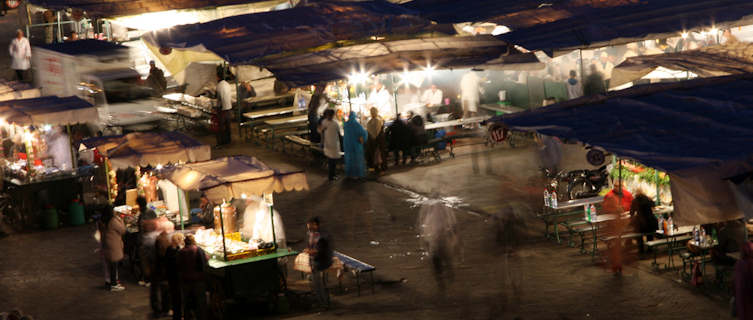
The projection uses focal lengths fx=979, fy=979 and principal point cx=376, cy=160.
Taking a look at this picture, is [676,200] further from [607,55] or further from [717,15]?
[607,55]

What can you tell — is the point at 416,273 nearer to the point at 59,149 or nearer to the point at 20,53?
the point at 59,149

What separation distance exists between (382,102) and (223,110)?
403 cm

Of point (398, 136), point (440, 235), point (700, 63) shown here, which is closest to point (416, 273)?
point (440, 235)

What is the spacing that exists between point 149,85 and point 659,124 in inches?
615

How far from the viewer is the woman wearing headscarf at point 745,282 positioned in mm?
10289

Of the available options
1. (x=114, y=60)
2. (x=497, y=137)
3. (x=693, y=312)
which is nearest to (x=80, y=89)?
(x=114, y=60)

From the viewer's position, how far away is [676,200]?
11711 millimetres

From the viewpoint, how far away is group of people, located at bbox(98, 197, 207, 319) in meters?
12.2

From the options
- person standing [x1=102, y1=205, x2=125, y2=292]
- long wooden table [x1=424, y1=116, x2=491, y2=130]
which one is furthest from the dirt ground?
long wooden table [x1=424, y1=116, x2=491, y2=130]

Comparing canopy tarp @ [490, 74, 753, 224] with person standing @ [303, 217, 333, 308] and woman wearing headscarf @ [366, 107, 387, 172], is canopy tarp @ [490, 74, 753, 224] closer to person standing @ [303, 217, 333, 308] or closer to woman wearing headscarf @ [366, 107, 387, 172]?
person standing @ [303, 217, 333, 308]

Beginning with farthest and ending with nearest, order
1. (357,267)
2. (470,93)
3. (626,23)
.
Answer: (470,93), (626,23), (357,267)

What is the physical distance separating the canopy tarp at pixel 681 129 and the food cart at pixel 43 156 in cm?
861

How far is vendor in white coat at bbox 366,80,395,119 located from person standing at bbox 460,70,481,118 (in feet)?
6.33

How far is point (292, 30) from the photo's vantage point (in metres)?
20.1
